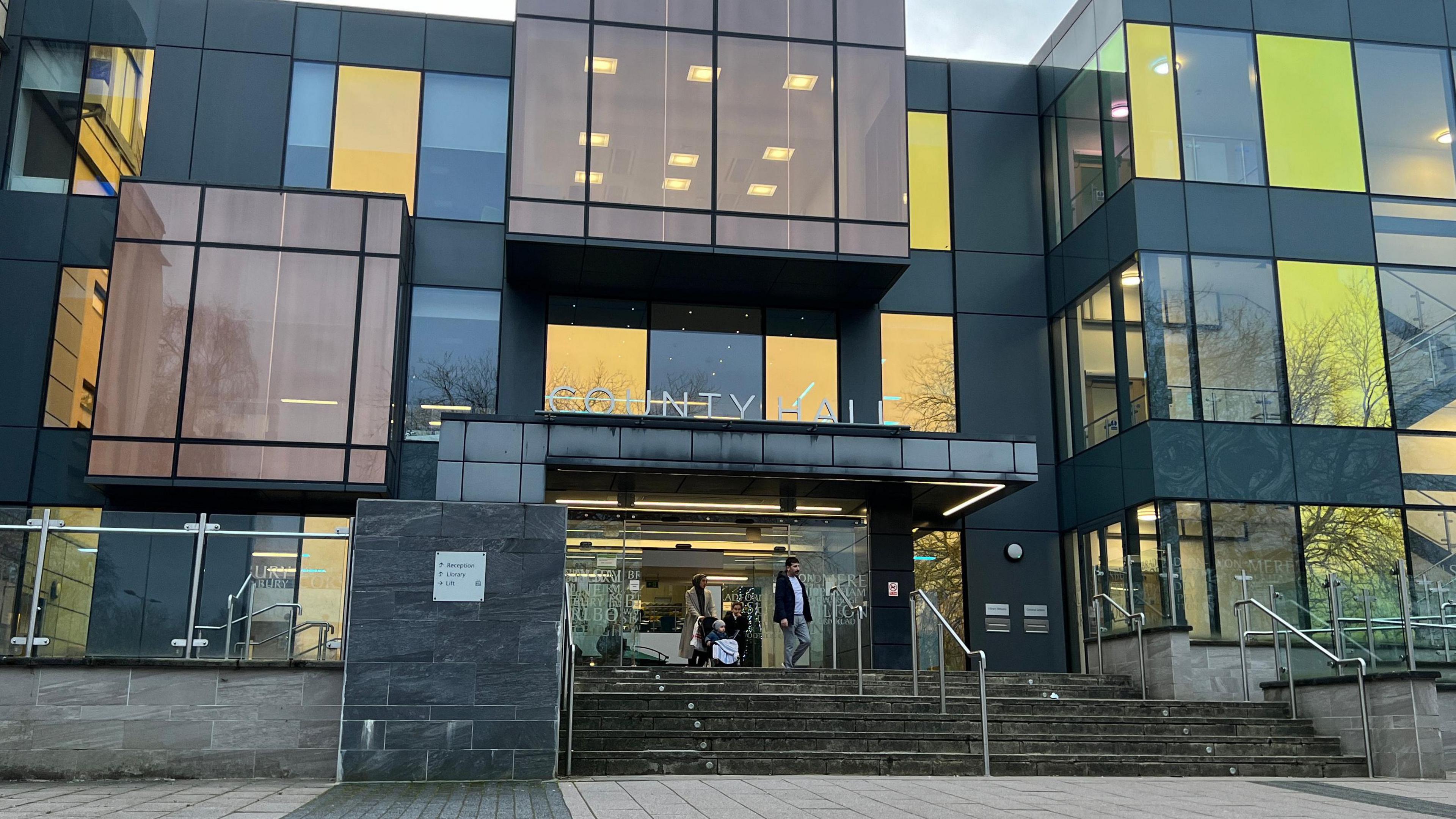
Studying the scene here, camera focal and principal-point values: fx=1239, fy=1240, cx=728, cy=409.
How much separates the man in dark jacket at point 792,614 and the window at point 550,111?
6.57 metres

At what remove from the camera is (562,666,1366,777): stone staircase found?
11805 millimetres

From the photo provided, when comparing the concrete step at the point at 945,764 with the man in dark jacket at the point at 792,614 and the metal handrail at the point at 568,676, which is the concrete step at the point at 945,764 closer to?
the metal handrail at the point at 568,676

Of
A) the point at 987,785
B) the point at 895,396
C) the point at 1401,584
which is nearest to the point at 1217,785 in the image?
the point at 987,785

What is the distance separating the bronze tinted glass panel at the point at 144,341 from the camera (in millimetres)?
17500

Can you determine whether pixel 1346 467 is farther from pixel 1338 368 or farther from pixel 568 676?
pixel 568 676

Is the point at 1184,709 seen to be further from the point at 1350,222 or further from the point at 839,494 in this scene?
the point at 1350,222

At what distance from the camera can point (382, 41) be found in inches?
832

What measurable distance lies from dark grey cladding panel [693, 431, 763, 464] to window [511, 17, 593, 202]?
4472 millimetres

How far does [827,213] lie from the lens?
1938 cm

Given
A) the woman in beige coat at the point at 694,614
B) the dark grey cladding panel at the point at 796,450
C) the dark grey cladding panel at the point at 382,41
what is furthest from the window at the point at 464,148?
the woman in beige coat at the point at 694,614

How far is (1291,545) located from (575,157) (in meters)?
12.1

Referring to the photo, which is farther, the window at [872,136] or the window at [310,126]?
the window at [310,126]

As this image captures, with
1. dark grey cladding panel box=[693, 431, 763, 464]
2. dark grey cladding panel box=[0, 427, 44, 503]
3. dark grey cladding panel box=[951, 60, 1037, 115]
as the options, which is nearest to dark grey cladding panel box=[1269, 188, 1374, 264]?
dark grey cladding panel box=[951, 60, 1037, 115]

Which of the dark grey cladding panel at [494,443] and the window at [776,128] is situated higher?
the window at [776,128]
